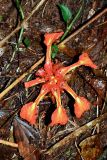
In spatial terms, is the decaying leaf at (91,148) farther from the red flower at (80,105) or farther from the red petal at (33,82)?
the red petal at (33,82)

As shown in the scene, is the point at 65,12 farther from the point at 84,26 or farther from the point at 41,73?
the point at 41,73

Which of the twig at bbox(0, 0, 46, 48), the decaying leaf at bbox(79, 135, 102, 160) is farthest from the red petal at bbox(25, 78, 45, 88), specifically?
the decaying leaf at bbox(79, 135, 102, 160)

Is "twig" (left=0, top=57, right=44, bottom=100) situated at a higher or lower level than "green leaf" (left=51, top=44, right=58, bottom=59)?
lower

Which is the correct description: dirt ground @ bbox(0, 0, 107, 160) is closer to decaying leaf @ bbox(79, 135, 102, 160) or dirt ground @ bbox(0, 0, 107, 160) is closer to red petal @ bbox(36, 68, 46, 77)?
decaying leaf @ bbox(79, 135, 102, 160)

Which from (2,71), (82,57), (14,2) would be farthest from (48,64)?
(14,2)

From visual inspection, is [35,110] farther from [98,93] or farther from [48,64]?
[98,93]

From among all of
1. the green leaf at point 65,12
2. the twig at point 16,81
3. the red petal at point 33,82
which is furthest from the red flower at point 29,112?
the green leaf at point 65,12
